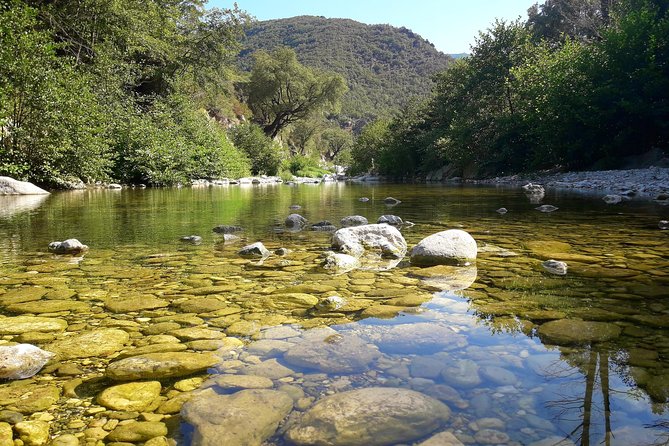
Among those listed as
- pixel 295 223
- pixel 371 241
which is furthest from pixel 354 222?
pixel 371 241

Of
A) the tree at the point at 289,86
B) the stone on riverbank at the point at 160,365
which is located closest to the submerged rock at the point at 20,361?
the stone on riverbank at the point at 160,365

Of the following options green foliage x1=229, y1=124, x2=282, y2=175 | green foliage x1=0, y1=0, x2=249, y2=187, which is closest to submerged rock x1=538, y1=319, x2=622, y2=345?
green foliage x1=0, y1=0, x2=249, y2=187

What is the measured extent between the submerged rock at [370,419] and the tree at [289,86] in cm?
4872

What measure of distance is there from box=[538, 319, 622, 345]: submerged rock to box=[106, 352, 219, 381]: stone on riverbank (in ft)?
5.82

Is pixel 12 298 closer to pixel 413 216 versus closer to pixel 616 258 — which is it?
pixel 616 258

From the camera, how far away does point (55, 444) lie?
5.05ft

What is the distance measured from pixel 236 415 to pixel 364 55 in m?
135

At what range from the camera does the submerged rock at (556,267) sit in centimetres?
392

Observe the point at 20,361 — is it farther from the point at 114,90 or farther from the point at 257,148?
the point at 257,148

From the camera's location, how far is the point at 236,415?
5.57 ft

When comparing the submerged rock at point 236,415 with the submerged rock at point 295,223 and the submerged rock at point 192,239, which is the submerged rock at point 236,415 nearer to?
the submerged rock at point 192,239

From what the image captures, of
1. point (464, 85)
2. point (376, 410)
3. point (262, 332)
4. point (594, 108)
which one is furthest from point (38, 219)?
point (464, 85)

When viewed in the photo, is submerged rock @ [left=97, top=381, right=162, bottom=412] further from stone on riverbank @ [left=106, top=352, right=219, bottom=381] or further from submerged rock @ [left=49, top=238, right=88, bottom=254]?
submerged rock @ [left=49, top=238, right=88, bottom=254]

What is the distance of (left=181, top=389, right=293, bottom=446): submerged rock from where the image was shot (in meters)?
1.57
